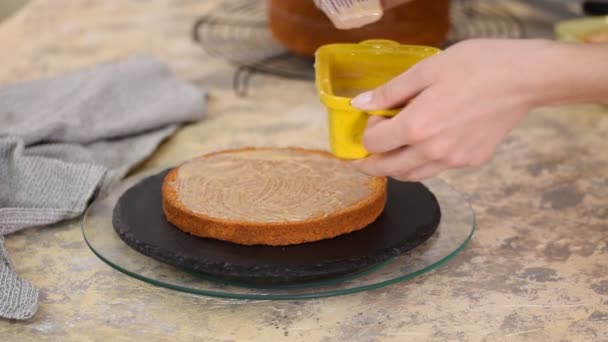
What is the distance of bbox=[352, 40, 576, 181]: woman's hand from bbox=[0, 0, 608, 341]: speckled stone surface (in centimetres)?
16

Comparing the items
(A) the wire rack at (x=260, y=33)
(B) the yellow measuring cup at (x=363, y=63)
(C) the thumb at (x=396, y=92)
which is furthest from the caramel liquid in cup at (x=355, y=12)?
(A) the wire rack at (x=260, y=33)

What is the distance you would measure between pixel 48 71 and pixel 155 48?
9.2 inches

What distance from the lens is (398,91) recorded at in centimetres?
77

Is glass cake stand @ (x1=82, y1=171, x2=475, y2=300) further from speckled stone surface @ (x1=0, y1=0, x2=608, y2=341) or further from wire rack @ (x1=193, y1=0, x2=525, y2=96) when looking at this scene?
wire rack @ (x1=193, y1=0, x2=525, y2=96)

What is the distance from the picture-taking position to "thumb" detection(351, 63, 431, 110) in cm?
77

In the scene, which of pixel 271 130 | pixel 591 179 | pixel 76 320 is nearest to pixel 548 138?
pixel 591 179

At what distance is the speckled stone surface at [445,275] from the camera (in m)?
0.82

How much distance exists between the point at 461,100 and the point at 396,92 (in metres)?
0.06

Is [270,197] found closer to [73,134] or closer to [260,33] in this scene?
[73,134]

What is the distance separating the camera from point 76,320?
0.83 metres

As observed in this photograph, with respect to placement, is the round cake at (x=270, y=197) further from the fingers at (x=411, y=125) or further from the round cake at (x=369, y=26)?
the round cake at (x=369, y=26)

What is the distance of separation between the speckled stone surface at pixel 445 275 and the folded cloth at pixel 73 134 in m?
0.02

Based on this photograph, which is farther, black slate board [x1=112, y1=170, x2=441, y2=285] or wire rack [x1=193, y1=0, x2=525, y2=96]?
wire rack [x1=193, y1=0, x2=525, y2=96]

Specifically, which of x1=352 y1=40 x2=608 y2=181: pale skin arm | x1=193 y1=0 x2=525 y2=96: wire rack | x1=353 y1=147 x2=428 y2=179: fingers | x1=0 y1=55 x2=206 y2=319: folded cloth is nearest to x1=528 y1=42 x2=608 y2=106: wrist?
x1=352 y1=40 x2=608 y2=181: pale skin arm
